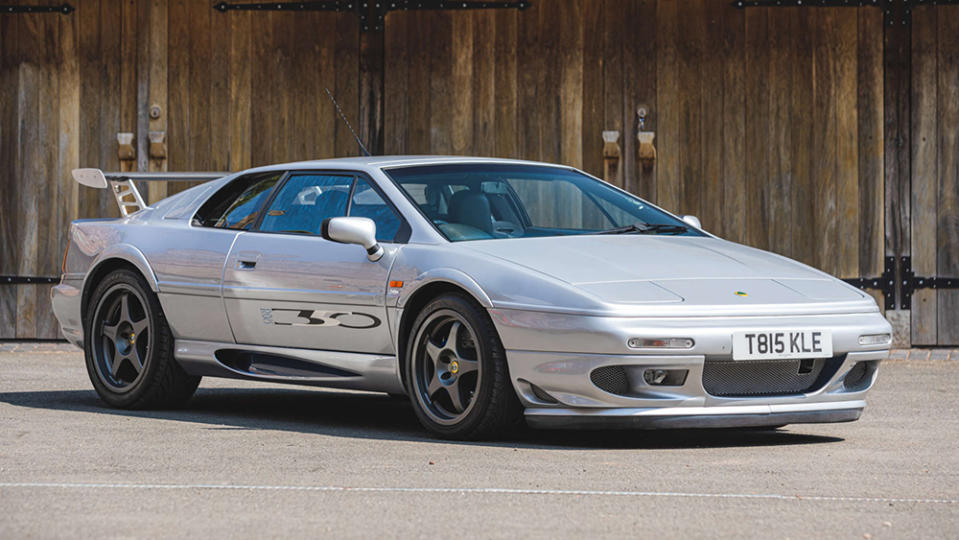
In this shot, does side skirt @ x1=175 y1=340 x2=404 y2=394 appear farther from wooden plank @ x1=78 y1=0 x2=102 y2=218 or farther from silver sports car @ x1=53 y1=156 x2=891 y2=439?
wooden plank @ x1=78 y1=0 x2=102 y2=218

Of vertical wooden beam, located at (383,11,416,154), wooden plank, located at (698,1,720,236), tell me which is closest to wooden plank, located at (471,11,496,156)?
vertical wooden beam, located at (383,11,416,154)

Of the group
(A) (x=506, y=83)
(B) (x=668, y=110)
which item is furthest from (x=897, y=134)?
(A) (x=506, y=83)

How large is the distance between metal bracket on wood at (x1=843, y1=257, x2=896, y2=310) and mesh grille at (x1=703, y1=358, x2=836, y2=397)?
601 cm

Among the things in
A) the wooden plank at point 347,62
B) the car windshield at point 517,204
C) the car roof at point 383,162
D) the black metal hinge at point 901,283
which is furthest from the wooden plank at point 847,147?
the car roof at point 383,162

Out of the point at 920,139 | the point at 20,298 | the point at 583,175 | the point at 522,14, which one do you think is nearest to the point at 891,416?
the point at 583,175

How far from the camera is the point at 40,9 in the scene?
1316 centimetres

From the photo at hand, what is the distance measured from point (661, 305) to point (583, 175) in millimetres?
1989

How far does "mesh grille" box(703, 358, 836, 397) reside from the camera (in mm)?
6516

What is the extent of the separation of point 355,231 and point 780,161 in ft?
20.6

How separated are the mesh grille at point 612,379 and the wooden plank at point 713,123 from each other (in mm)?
6392

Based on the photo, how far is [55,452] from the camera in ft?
21.4

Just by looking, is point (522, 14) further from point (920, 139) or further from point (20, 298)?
point (20, 298)

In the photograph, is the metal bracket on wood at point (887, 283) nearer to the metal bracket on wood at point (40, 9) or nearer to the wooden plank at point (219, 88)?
the wooden plank at point (219, 88)

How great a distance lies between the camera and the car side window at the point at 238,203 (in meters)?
8.18
